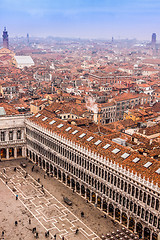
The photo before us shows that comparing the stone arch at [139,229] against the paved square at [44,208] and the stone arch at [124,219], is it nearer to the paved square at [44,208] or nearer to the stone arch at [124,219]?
the stone arch at [124,219]

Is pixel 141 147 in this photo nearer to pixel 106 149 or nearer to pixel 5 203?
pixel 106 149

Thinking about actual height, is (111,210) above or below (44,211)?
above

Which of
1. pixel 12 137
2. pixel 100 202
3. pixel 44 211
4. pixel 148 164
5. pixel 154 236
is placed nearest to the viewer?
pixel 154 236

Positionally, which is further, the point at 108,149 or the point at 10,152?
the point at 10,152

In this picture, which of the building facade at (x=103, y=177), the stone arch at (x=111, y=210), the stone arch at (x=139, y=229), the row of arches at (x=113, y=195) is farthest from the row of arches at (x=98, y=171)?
the stone arch at (x=139, y=229)

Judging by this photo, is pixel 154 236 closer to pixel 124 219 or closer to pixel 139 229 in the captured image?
pixel 139 229

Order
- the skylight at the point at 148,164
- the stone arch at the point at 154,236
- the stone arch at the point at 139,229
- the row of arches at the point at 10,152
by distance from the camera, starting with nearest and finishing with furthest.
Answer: the stone arch at the point at 154,236
the skylight at the point at 148,164
the stone arch at the point at 139,229
the row of arches at the point at 10,152

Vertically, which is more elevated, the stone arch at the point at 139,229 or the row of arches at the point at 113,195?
the row of arches at the point at 113,195

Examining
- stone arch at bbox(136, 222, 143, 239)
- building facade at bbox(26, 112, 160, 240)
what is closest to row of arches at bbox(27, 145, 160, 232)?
building facade at bbox(26, 112, 160, 240)

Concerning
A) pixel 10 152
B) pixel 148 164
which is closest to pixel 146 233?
pixel 148 164
